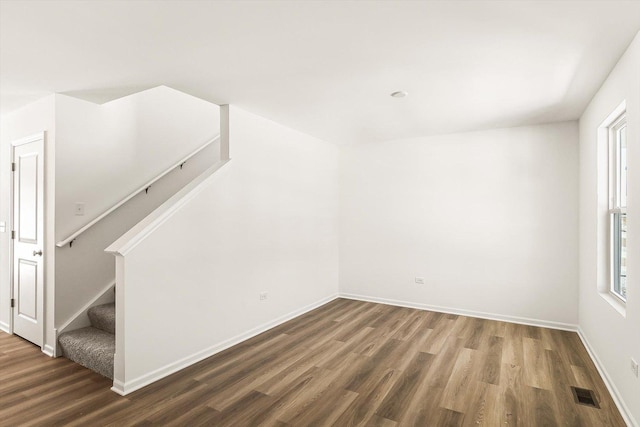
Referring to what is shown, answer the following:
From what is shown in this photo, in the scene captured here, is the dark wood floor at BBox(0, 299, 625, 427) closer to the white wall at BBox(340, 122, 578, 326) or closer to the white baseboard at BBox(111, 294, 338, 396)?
the white baseboard at BBox(111, 294, 338, 396)

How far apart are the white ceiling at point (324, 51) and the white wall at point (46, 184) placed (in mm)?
168

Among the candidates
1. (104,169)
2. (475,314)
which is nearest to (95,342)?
(104,169)

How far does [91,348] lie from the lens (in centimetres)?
301

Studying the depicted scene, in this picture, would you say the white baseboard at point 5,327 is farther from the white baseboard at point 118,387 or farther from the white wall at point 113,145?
the white baseboard at point 118,387

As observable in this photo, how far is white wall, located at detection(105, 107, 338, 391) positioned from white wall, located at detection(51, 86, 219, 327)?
118 cm

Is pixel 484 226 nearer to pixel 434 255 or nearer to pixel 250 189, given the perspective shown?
pixel 434 255

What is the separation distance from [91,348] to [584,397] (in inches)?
158

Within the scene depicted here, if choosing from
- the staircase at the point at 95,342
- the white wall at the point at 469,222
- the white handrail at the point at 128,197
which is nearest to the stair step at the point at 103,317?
the staircase at the point at 95,342

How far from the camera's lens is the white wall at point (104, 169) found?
3371 millimetres

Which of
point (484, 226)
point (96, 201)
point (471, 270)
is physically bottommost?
point (471, 270)

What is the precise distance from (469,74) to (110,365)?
380 centimetres

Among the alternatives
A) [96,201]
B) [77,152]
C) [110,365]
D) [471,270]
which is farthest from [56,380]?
[471,270]

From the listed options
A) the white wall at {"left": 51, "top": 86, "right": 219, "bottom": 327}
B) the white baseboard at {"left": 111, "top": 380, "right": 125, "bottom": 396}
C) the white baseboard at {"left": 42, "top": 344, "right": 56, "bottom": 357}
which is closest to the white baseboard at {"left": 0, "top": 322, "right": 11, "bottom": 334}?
the white baseboard at {"left": 42, "top": 344, "right": 56, "bottom": 357}

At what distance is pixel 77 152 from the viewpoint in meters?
3.46
